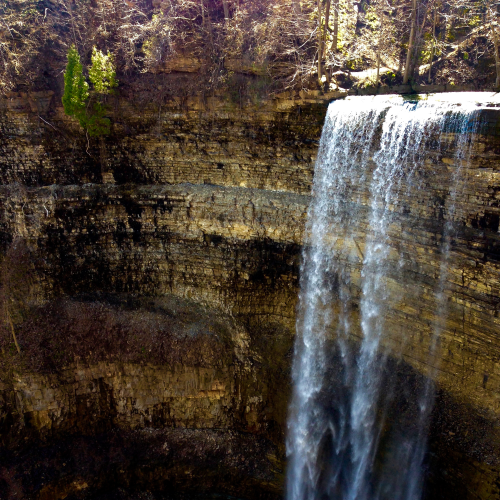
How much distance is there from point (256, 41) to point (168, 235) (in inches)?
311

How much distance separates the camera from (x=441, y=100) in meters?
12.3

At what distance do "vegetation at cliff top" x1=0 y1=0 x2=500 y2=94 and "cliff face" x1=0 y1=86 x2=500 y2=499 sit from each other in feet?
3.98

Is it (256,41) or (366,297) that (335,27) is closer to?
(256,41)

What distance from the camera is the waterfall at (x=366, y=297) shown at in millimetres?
12273

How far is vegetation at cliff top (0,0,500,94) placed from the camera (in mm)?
A: 15453

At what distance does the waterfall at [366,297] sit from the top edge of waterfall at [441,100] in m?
0.09

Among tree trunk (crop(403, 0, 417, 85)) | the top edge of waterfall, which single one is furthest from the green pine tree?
tree trunk (crop(403, 0, 417, 85))

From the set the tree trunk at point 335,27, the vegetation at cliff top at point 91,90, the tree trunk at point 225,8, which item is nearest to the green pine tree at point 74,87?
the vegetation at cliff top at point 91,90

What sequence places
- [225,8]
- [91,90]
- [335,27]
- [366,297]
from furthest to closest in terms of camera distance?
[225,8] → [91,90] → [335,27] → [366,297]

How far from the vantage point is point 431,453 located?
1344 cm

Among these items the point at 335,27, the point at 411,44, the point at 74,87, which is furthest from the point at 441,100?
the point at 74,87

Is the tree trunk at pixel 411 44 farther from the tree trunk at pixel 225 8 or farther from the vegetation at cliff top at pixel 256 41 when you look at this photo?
the tree trunk at pixel 225 8

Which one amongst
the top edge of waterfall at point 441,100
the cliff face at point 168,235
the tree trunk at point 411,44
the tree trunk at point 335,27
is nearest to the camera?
the top edge of waterfall at point 441,100

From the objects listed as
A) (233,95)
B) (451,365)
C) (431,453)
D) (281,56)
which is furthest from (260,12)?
(431,453)
